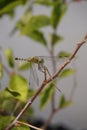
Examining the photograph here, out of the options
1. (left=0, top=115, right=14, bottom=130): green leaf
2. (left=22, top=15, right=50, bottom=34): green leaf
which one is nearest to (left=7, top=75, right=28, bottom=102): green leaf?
(left=0, top=115, right=14, bottom=130): green leaf

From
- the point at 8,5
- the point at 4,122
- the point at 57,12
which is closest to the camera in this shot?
the point at 4,122

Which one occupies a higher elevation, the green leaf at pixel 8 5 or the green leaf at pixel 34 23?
the green leaf at pixel 8 5

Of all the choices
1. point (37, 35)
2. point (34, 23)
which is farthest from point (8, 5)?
point (37, 35)

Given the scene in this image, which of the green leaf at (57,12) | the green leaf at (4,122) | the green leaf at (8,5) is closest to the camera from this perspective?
the green leaf at (4,122)

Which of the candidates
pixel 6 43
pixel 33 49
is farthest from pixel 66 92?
pixel 6 43

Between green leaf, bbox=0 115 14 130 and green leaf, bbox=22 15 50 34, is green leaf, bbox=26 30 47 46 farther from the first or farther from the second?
green leaf, bbox=0 115 14 130

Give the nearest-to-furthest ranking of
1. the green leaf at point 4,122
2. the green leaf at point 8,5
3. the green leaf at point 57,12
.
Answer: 1. the green leaf at point 4,122
2. the green leaf at point 8,5
3. the green leaf at point 57,12

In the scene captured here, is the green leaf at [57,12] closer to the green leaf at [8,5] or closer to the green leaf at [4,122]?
the green leaf at [8,5]

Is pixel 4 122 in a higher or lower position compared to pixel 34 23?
lower

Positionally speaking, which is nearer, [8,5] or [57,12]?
[8,5]

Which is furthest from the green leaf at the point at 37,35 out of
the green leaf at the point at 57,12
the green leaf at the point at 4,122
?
the green leaf at the point at 4,122

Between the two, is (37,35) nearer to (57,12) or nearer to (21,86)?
(57,12)
